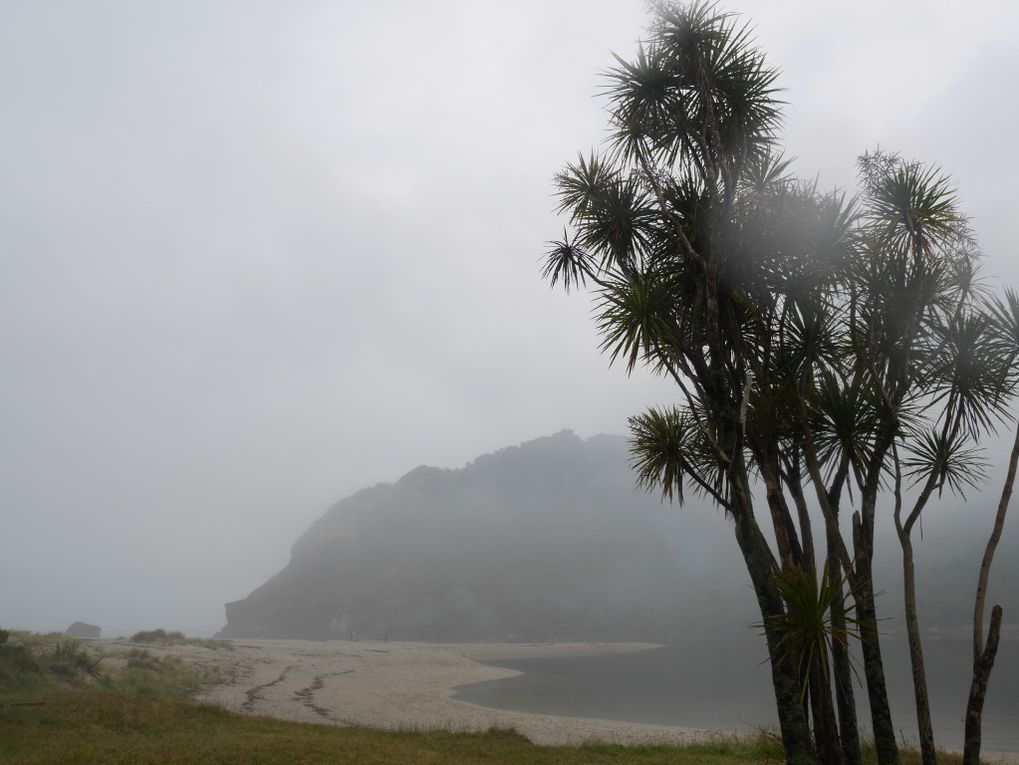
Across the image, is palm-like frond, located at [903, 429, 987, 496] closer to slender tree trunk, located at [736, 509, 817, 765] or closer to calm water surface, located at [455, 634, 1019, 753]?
slender tree trunk, located at [736, 509, 817, 765]

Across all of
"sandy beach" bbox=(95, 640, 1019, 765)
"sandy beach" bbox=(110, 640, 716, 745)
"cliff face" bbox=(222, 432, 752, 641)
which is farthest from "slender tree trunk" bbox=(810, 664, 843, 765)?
"cliff face" bbox=(222, 432, 752, 641)

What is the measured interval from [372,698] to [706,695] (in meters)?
16.6

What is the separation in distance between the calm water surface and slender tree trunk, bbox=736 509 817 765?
46.1ft

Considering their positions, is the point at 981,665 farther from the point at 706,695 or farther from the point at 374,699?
the point at 706,695

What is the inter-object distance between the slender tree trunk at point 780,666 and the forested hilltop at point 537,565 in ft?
334

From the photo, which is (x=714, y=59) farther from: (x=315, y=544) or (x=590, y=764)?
(x=315, y=544)

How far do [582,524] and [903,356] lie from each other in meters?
149

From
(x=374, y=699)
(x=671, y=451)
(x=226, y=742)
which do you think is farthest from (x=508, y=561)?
(x=671, y=451)

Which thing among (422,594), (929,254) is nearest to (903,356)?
(929,254)

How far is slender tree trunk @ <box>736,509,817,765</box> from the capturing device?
627 cm

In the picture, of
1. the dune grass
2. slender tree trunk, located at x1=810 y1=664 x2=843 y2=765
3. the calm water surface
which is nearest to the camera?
slender tree trunk, located at x1=810 y1=664 x2=843 y2=765

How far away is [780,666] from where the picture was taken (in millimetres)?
6383

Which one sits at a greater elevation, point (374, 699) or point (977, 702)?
point (977, 702)

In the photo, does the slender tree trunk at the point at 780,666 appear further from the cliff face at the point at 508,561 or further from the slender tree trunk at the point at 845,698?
the cliff face at the point at 508,561
